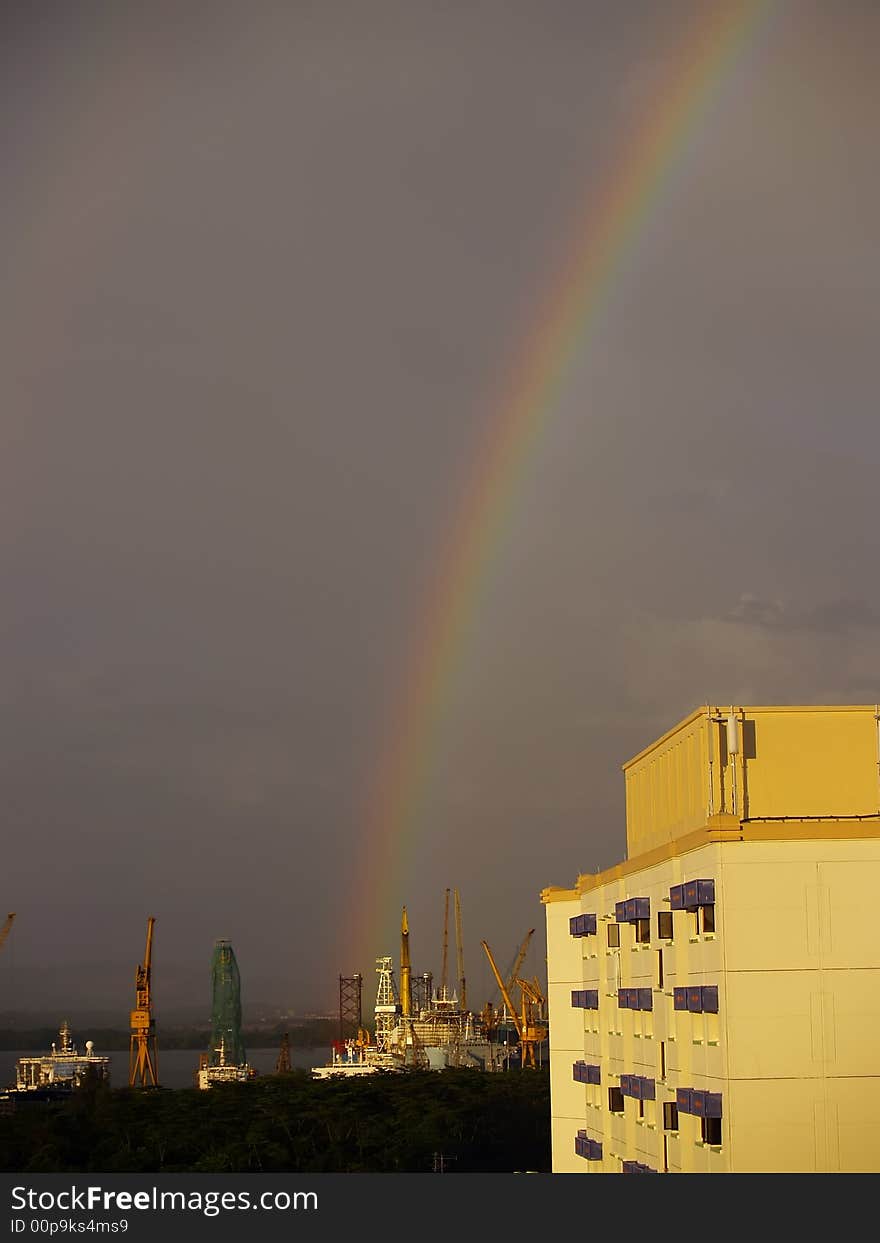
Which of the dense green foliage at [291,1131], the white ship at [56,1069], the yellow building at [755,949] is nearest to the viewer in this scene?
the yellow building at [755,949]

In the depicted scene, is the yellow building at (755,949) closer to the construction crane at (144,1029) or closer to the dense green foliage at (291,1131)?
the dense green foliage at (291,1131)

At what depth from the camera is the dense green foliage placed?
276ft

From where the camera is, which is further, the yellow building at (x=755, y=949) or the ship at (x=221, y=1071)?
the ship at (x=221, y=1071)

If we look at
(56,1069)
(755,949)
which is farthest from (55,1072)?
(755,949)

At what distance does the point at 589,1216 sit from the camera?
26875 mm

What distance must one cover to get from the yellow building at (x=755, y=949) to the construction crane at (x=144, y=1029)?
114 metres

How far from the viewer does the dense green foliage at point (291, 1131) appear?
276 ft

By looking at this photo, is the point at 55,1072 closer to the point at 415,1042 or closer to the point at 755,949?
the point at 415,1042

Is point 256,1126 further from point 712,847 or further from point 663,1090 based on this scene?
point 712,847

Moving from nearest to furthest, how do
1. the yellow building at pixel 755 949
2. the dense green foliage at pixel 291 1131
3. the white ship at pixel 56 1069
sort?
the yellow building at pixel 755 949 → the dense green foliage at pixel 291 1131 → the white ship at pixel 56 1069

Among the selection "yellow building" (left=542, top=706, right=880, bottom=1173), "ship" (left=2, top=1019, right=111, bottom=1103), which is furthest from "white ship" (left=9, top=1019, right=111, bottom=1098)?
"yellow building" (left=542, top=706, right=880, bottom=1173)

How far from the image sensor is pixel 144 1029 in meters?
156

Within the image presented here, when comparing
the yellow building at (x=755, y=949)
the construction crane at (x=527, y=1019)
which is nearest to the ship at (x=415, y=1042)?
the construction crane at (x=527, y=1019)

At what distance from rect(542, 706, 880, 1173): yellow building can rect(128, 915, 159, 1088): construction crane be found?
11372cm
